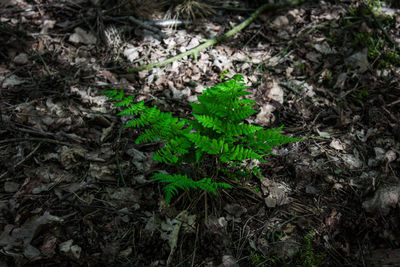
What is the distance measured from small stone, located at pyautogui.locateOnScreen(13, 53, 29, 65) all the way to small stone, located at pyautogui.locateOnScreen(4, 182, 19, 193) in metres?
1.64

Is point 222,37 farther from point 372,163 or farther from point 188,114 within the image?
point 372,163

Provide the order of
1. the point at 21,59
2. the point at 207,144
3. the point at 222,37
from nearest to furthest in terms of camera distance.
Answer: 1. the point at 207,144
2. the point at 21,59
3. the point at 222,37

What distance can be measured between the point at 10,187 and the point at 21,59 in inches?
68.4

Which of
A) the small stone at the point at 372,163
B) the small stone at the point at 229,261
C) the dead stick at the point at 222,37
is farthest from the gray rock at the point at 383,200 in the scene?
the dead stick at the point at 222,37

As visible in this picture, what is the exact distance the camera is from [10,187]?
2.11 metres

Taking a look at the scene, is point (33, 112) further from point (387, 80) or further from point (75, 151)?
point (387, 80)

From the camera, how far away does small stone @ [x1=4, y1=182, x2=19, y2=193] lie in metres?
2.09

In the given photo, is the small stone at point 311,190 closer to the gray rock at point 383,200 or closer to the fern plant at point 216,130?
the gray rock at point 383,200

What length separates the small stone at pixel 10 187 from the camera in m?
2.09

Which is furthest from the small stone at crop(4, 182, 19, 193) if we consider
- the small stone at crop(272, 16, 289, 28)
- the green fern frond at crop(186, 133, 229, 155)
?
the small stone at crop(272, 16, 289, 28)

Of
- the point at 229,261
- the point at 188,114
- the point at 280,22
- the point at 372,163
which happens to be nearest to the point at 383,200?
the point at 372,163

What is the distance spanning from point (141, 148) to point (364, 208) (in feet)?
6.39

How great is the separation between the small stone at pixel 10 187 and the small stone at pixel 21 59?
1640 millimetres

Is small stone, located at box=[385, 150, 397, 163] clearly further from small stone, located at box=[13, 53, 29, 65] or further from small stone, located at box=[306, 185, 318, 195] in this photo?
small stone, located at box=[13, 53, 29, 65]
